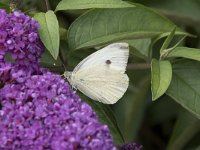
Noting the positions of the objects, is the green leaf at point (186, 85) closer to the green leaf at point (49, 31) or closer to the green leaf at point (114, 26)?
the green leaf at point (114, 26)

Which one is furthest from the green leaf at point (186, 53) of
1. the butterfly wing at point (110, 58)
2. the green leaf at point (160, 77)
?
the butterfly wing at point (110, 58)

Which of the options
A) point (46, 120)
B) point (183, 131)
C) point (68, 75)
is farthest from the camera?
A: point (183, 131)

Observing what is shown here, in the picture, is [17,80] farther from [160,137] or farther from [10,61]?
[160,137]

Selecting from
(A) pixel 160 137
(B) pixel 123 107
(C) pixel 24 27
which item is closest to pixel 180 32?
(C) pixel 24 27

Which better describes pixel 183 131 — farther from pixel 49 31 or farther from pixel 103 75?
pixel 49 31

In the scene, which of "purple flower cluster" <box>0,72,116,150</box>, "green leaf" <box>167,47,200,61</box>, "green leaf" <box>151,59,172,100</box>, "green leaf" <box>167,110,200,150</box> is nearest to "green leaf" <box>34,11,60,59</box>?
"purple flower cluster" <box>0,72,116,150</box>

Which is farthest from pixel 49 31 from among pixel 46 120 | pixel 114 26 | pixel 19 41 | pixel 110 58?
pixel 46 120
